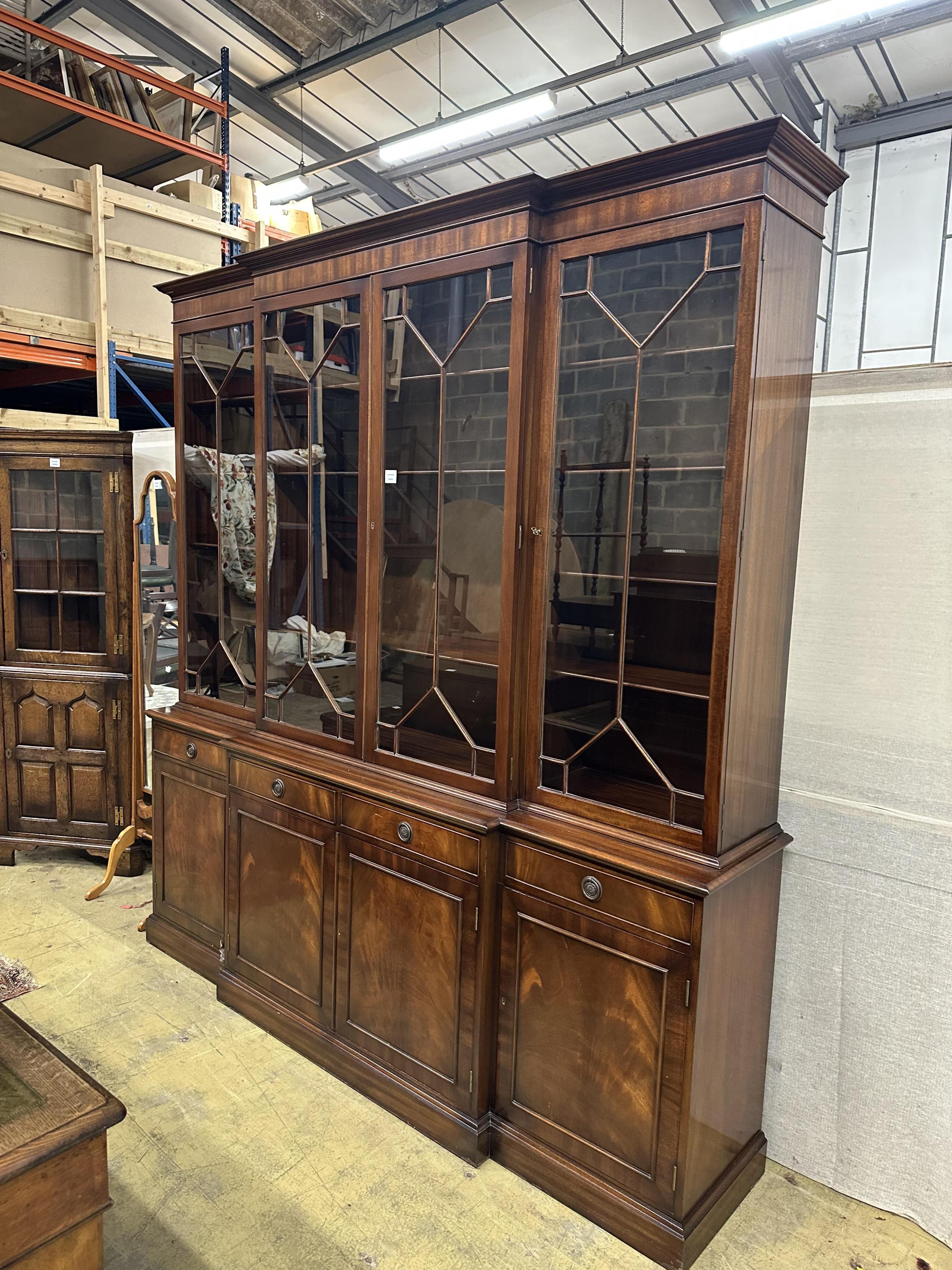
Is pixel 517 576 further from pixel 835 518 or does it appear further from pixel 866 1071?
pixel 866 1071

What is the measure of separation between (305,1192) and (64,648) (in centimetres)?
249

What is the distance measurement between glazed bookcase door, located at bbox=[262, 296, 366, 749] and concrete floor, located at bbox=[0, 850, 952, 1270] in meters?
0.95

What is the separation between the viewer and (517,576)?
191 cm

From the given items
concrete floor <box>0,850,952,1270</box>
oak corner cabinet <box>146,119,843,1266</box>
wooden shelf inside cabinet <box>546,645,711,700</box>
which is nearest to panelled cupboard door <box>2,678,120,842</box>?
concrete floor <box>0,850,952,1270</box>

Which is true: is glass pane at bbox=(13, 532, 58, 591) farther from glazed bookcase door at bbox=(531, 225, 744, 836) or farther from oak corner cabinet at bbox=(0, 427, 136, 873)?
glazed bookcase door at bbox=(531, 225, 744, 836)

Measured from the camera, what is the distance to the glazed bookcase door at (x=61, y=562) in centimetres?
348

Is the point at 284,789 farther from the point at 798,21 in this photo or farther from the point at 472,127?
the point at 472,127

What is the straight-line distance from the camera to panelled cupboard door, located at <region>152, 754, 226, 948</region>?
8.86 ft

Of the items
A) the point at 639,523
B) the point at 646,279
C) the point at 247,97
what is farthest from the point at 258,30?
the point at 639,523

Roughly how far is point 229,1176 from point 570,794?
3.92ft

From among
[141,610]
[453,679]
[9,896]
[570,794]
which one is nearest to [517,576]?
[453,679]

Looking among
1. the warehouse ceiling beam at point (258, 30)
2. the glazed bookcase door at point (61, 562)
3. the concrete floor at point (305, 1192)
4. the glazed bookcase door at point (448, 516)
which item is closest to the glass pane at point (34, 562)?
the glazed bookcase door at point (61, 562)

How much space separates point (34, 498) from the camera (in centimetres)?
351

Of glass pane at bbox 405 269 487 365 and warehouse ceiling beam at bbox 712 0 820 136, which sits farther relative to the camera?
warehouse ceiling beam at bbox 712 0 820 136
